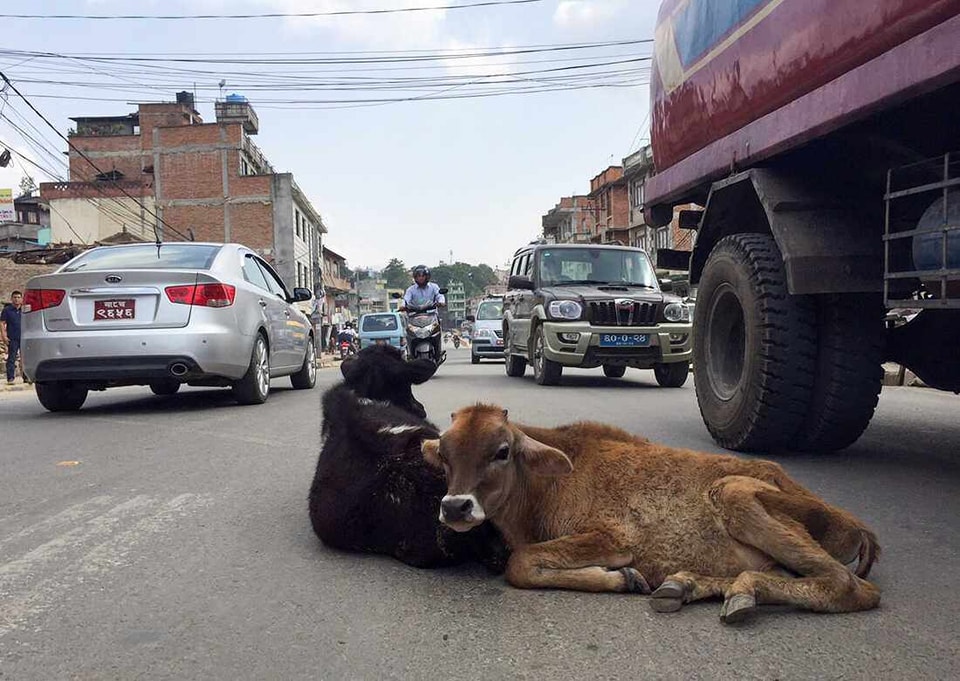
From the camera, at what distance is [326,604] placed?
2799mm

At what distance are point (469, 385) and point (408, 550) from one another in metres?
8.87

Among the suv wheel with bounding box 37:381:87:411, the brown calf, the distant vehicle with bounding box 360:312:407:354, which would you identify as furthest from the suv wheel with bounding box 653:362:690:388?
the distant vehicle with bounding box 360:312:407:354

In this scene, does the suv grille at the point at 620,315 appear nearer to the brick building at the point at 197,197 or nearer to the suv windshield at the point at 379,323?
the suv windshield at the point at 379,323

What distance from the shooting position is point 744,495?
105 inches

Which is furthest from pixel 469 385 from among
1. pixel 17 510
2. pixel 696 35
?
pixel 17 510

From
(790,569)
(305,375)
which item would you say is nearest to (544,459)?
(790,569)

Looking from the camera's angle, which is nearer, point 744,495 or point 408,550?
point 744,495

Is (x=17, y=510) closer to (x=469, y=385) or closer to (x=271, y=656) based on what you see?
(x=271, y=656)

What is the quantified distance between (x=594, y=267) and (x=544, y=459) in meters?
9.57

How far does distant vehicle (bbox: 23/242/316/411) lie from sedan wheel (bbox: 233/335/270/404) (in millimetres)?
209

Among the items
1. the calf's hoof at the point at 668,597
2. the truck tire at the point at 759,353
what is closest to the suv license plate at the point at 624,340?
the truck tire at the point at 759,353

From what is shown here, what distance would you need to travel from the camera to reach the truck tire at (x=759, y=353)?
16.8 feet

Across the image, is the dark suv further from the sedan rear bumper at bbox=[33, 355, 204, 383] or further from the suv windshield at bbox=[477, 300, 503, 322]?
the suv windshield at bbox=[477, 300, 503, 322]

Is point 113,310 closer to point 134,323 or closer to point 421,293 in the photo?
point 134,323
